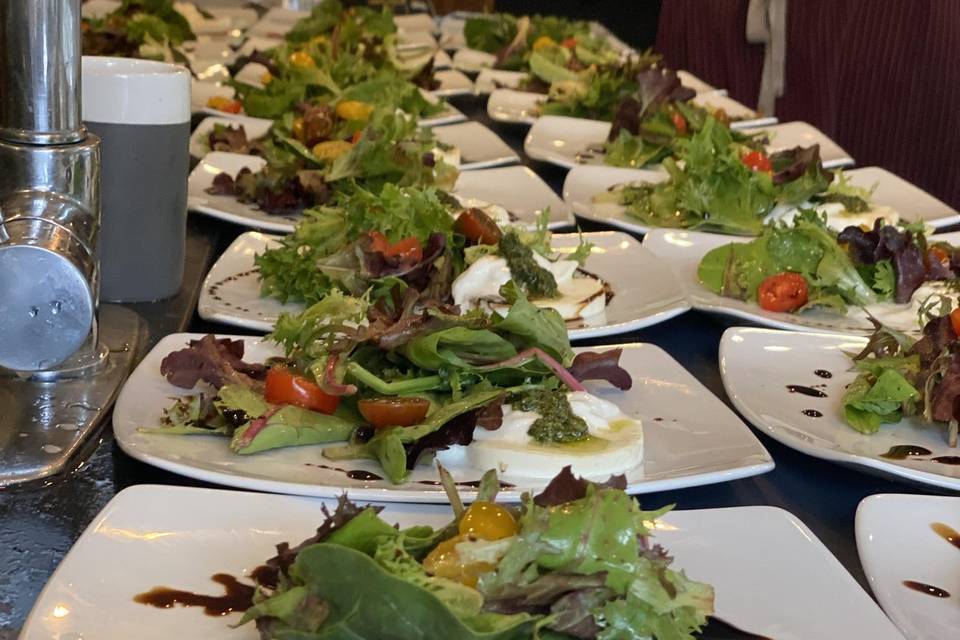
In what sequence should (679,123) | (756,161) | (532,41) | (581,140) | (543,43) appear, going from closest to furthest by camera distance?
(756,161) → (679,123) → (581,140) → (543,43) → (532,41)

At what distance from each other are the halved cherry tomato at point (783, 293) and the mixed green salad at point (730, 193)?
0.47m

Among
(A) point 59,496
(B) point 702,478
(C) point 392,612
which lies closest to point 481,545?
(C) point 392,612

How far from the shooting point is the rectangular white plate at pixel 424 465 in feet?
Answer: 4.71

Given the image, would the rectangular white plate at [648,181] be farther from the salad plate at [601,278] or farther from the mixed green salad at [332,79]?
the mixed green salad at [332,79]

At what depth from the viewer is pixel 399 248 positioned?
86.9 inches

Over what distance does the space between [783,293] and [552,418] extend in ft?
3.05

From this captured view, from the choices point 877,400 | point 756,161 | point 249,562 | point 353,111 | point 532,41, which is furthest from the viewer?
point 532,41

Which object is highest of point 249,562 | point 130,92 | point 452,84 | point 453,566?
point 130,92

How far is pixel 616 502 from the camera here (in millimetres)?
1108

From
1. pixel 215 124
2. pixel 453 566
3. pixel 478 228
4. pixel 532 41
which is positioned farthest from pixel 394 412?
pixel 532 41

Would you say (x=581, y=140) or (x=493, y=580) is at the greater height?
(x=493, y=580)

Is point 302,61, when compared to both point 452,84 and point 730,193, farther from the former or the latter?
point 730,193

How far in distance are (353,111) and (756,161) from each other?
107 centimetres

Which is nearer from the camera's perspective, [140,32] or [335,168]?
[335,168]
